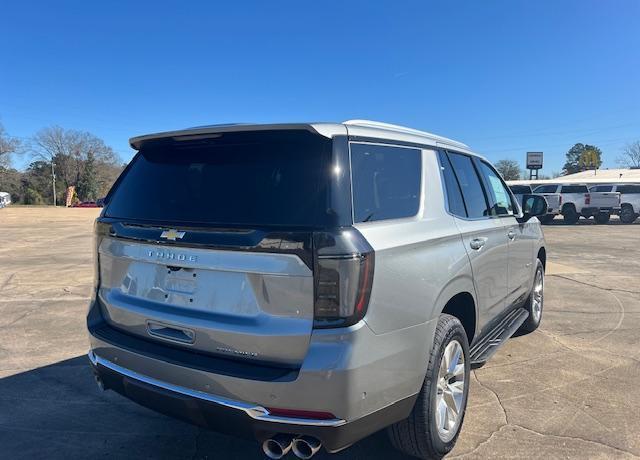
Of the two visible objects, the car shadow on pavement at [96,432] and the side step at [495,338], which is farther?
the side step at [495,338]

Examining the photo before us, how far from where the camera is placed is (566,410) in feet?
12.3

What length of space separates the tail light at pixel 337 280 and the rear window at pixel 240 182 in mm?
124

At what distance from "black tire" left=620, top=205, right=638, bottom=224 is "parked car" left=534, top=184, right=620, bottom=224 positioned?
3.37 ft

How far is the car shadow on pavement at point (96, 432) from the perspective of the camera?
123 inches

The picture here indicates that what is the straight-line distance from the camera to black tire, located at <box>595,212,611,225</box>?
2642 centimetres

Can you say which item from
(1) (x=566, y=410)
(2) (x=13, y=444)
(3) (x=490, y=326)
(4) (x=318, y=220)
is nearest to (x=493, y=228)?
(3) (x=490, y=326)

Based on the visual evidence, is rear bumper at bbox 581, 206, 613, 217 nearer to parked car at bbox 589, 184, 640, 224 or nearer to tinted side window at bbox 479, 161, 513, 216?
parked car at bbox 589, 184, 640, 224

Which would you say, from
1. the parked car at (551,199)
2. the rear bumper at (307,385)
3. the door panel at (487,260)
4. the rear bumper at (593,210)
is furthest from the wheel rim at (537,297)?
the rear bumper at (593,210)

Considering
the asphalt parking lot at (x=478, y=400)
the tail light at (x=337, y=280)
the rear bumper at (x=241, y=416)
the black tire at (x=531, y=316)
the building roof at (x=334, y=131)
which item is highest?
the building roof at (x=334, y=131)

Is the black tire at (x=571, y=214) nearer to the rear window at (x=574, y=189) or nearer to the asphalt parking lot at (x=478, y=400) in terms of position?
the rear window at (x=574, y=189)

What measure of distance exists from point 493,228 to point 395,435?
1962 millimetres

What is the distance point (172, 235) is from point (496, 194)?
3.19 m

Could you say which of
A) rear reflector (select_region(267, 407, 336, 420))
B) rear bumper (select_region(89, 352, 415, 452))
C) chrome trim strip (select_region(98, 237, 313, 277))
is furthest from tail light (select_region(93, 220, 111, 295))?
rear reflector (select_region(267, 407, 336, 420))

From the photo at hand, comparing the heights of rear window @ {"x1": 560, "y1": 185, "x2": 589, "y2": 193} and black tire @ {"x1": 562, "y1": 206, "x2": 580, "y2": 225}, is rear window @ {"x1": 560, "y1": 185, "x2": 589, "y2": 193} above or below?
above
